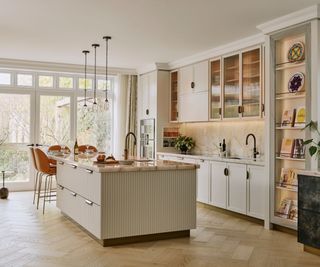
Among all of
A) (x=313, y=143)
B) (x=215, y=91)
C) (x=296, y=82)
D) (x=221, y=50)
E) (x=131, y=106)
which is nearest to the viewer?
(x=313, y=143)

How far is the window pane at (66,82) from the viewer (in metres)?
8.82

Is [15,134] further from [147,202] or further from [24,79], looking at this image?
[147,202]

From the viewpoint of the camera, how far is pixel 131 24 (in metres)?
5.34

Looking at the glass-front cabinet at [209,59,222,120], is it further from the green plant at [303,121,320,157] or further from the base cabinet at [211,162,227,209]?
the green plant at [303,121,320,157]

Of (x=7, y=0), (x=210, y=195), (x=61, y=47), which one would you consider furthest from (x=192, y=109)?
(x=7, y=0)

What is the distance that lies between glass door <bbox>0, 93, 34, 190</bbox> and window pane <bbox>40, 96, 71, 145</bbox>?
0.26m

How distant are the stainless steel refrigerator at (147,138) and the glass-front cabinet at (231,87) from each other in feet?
6.97

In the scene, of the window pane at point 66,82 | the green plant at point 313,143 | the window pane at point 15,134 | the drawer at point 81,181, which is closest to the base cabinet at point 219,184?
the green plant at point 313,143

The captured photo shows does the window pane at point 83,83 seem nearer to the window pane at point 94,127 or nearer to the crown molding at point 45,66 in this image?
the window pane at point 94,127

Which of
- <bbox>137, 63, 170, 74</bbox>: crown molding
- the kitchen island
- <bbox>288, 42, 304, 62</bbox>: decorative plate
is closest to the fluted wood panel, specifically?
the kitchen island

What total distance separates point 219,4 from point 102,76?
196 inches

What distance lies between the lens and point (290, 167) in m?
5.10

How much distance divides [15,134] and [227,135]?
14.0 feet

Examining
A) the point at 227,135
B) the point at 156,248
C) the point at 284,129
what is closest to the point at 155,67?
the point at 227,135
